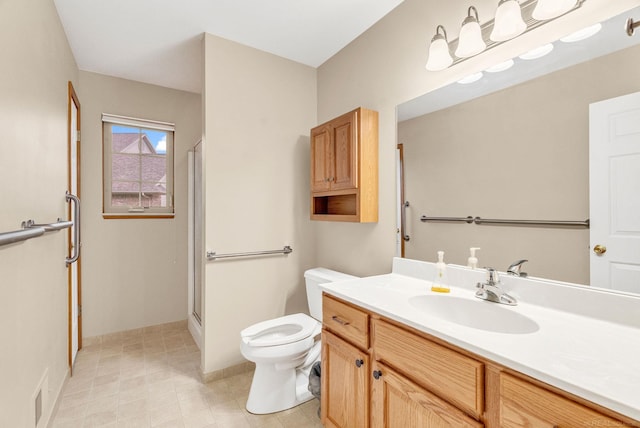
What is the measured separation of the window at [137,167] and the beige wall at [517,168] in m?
2.48

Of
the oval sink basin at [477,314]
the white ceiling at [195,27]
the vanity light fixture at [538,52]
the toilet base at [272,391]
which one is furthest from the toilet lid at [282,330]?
the white ceiling at [195,27]

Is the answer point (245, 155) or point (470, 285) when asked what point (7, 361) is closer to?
point (245, 155)

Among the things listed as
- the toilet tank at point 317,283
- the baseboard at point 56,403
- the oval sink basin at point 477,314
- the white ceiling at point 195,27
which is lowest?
the baseboard at point 56,403

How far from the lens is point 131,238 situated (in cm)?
282

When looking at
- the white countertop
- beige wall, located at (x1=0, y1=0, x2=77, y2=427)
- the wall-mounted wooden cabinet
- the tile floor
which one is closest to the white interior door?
the white countertop

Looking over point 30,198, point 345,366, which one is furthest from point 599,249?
point 30,198

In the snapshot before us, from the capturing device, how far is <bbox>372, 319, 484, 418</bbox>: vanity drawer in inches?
32.7

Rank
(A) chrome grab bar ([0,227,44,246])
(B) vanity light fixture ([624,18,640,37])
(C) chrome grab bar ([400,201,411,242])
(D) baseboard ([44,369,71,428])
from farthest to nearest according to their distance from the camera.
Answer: (C) chrome grab bar ([400,201,411,242]), (D) baseboard ([44,369,71,428]), (B) vanity light fixture ([624,18,640,37]), (A) chrome grab bar ([0,227,44,246])

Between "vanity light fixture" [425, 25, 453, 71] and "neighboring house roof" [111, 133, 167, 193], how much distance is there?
104 inches

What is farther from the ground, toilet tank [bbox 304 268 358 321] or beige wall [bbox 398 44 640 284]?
beige wall [bbox 398 44 640 284]

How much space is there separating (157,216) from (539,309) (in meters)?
3.06

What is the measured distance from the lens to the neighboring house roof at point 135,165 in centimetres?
281

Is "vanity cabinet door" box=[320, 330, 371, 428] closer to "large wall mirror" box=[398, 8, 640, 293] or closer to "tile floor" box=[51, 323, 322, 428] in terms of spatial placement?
"tile floor" box=[51, 323, 322, 428]

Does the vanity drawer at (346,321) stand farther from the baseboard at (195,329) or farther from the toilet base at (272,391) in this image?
the baseboard at (195,329)
